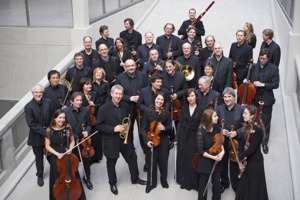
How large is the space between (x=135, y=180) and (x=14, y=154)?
1913mm

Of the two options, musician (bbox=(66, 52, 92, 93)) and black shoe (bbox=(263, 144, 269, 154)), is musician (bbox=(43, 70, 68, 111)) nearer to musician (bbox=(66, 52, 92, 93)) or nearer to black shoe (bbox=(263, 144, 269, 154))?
musician (bbox=(66, 52, 92, 93))

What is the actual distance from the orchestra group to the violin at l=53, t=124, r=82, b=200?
0.04ft

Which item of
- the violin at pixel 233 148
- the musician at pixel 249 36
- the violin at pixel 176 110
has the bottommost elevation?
the violin at pixel 233 148

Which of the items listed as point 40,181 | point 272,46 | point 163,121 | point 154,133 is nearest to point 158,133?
point 154,133

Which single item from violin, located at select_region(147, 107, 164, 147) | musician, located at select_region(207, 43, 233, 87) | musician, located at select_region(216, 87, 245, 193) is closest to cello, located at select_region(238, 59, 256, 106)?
musician, located at select_region(207, 43, 233, 87)

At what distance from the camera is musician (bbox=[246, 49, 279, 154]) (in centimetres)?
680

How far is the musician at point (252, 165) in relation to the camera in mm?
5262

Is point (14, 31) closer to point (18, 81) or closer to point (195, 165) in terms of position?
point (18, 81)

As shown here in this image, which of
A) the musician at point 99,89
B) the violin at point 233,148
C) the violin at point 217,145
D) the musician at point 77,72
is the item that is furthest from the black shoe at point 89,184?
the violin at point 233,148

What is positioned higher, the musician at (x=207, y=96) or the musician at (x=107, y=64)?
the musician at (x=107, y=64)

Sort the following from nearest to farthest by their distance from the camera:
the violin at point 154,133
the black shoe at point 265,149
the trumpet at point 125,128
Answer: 1. the violin at point 154,133
2. the trumpet at point 125,128
3. the black shoe at point 265,149

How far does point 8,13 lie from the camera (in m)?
11.0

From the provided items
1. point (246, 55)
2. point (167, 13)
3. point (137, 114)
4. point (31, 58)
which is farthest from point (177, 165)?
point (167, 13)

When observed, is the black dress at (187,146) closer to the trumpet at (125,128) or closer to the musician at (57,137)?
the trumpet at (125,128)
